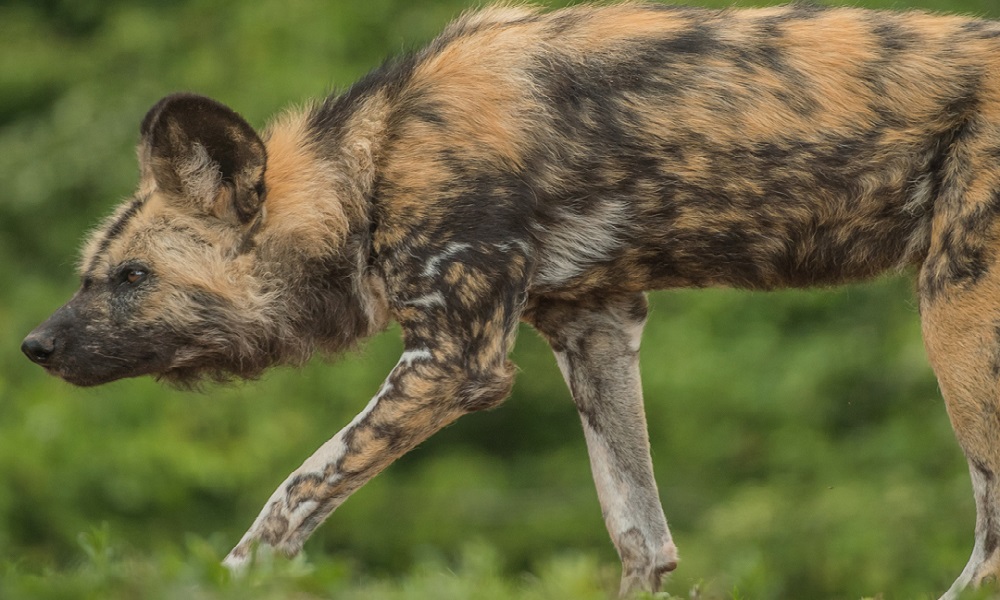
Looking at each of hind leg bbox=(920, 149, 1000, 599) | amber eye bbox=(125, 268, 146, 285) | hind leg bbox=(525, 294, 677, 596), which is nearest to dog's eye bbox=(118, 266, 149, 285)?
amber eye bbox=(125, 268, 146, 285)

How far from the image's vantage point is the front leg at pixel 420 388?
421 centimetres

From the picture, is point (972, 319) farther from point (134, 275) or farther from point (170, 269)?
point (134, 275)

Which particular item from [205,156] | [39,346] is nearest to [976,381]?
[205,156]

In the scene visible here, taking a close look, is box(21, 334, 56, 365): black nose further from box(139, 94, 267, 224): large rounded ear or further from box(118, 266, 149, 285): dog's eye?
box(139, 94, 267, 224): large rounded ear

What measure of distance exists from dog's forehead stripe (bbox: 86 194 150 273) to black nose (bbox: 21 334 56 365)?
23cm

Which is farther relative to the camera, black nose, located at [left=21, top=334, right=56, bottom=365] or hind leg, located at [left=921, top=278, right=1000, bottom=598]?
black nose, located at [left=21, top=334, right=56, bottom=365]

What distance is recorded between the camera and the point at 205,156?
4.58 meters

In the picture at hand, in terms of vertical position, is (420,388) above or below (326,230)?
below

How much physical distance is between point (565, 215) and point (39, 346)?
150 cm

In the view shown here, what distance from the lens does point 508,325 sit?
4.39 metres

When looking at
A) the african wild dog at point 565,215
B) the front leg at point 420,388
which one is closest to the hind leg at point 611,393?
the african wild dog at point 565,215

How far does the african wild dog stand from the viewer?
4.29 meters

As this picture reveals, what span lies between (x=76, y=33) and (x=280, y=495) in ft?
28.3

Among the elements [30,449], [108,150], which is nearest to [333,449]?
[30,449]
